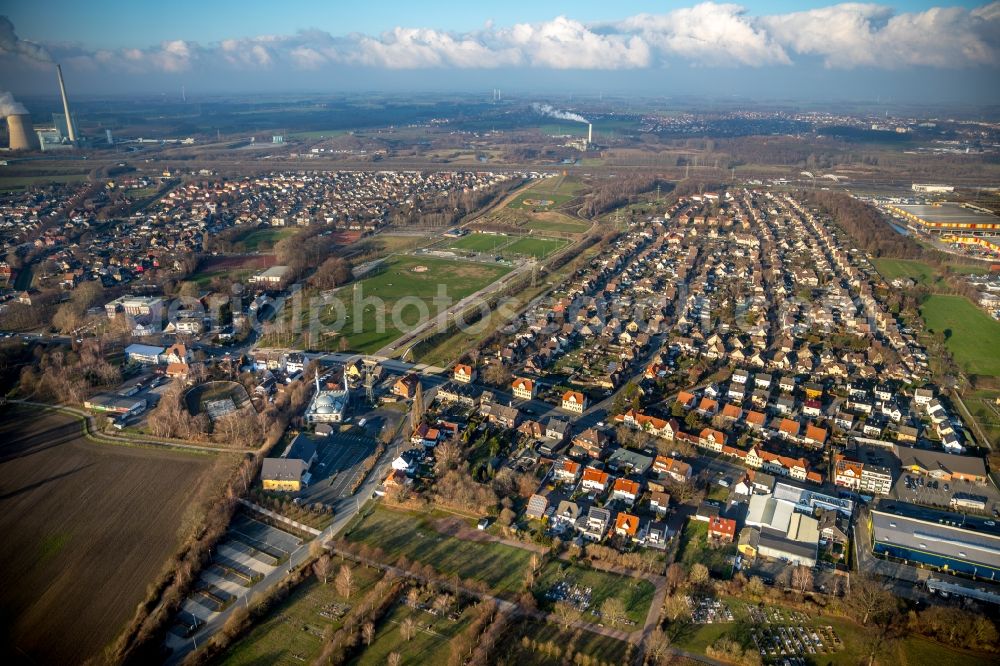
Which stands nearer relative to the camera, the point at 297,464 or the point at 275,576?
the point at 275,576

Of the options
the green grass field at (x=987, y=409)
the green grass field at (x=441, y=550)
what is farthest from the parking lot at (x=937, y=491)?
the green grass field at (x=441, y=550)

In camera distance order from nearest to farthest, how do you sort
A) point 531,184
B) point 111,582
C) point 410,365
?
point 111,582 < point 410,365 < point 531,184

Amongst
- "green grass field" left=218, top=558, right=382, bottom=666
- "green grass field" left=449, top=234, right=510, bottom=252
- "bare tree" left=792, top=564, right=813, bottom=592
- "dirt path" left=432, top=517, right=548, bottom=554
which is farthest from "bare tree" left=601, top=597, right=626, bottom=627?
"green grass field" left=449, top=234, right=510, bottom=252

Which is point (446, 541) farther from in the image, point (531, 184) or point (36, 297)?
point (531, 184)

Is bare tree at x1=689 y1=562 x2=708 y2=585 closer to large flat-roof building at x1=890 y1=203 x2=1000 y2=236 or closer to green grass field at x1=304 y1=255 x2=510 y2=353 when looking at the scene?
green grass field at x1=304 y1=255 x2=510 y2=353

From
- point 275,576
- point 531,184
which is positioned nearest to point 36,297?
point 275,576

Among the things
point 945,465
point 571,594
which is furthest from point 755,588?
point 945,465
